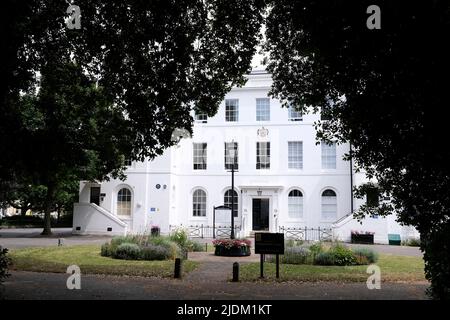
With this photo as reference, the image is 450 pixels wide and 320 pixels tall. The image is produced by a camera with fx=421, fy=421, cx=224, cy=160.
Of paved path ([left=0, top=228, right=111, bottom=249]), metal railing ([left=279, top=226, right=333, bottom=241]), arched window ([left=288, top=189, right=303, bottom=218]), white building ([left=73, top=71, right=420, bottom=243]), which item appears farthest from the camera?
arched window ([left=288, top=189, right=303, bottom=218])

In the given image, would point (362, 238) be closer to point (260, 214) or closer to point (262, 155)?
point (260, 214)

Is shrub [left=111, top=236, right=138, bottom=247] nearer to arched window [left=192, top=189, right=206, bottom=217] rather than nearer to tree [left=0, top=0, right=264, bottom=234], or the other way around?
tree [left=0, top=0, right=264, bottom=234]

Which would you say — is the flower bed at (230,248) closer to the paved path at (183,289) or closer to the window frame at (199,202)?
the paved path at (183,289)

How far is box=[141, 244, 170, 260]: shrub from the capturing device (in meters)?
16.5

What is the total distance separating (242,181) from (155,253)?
16.2 m

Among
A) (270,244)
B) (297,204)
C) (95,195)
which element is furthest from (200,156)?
(270,244)

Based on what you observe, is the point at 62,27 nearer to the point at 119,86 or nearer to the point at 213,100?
the point at 119,86

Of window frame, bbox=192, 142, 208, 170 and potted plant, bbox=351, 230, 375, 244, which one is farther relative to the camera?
window frame, bbox=192, 142, 208, 170

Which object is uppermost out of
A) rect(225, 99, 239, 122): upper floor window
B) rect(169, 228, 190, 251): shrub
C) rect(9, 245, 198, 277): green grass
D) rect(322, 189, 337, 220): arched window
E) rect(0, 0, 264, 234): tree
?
rect(225, 99, 239, 122): upper floor window

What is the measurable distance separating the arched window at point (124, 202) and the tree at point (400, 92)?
86.1 feet

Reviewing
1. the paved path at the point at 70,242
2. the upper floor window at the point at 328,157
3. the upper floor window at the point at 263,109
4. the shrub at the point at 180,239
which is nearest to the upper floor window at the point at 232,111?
the upper floor window at the point at 263,109

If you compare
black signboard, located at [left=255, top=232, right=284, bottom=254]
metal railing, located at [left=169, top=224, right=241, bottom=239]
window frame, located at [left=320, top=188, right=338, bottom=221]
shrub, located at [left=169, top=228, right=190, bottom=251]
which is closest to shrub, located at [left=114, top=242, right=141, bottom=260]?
shrub, located at [left=169, top=228, right=190, bottom=251]

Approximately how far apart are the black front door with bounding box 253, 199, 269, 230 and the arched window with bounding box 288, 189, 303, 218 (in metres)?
1.73

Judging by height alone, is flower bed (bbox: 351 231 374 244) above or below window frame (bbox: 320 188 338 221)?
below
